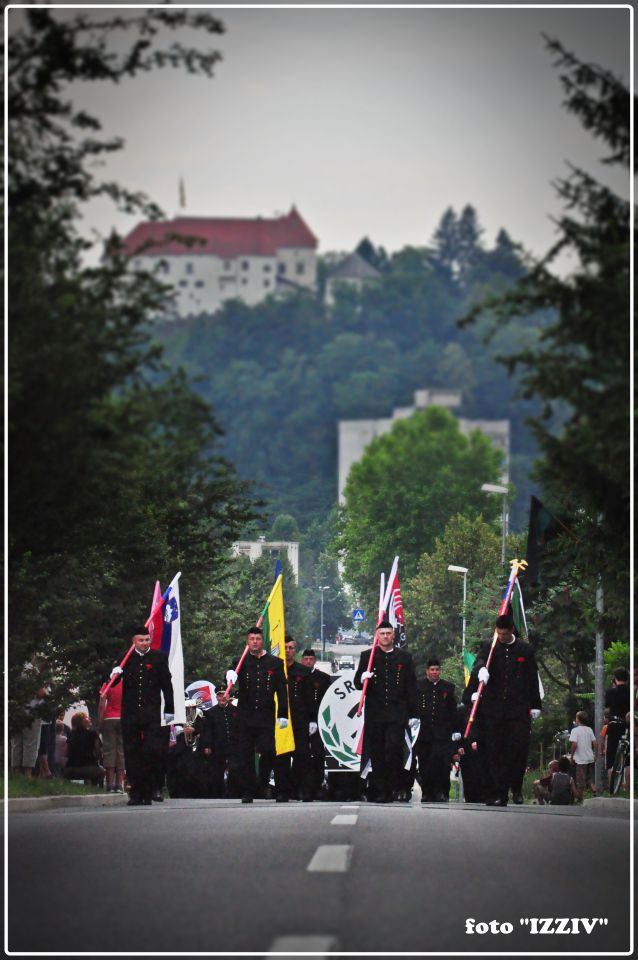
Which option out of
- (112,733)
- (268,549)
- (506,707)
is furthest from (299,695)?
(268,549)

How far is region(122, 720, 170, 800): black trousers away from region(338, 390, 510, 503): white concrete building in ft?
218

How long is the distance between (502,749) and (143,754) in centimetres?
366

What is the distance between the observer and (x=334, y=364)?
95.9 m

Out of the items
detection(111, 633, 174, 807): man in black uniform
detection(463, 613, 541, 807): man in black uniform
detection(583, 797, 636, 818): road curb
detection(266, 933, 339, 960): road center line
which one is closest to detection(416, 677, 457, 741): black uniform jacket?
detection(583, 797, 636, 818): road curb

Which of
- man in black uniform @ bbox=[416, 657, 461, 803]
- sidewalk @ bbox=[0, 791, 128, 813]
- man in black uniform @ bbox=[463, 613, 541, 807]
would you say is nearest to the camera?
sidewalk @ bbox=[0, 791, 128, 813]

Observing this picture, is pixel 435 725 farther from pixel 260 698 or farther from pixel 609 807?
pixel 260 698

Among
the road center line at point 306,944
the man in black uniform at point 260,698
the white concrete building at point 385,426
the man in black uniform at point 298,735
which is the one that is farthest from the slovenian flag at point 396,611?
the white concrete building at point 385,426

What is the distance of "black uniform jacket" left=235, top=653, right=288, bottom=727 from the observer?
76.1 ft

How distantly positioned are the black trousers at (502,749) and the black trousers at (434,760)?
3.61 meters

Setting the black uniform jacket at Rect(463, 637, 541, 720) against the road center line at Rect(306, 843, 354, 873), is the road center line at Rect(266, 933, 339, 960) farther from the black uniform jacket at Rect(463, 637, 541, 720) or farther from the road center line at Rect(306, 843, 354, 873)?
the black uniform jacket at Rect(463, 637, 541, 720)

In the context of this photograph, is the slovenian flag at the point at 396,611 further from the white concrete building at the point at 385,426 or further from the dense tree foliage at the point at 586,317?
the white concrete building at the point at 385,426

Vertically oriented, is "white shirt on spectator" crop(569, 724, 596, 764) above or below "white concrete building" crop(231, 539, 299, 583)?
below

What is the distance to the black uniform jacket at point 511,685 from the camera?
72.4 feet

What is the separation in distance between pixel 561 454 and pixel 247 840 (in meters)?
3.87
